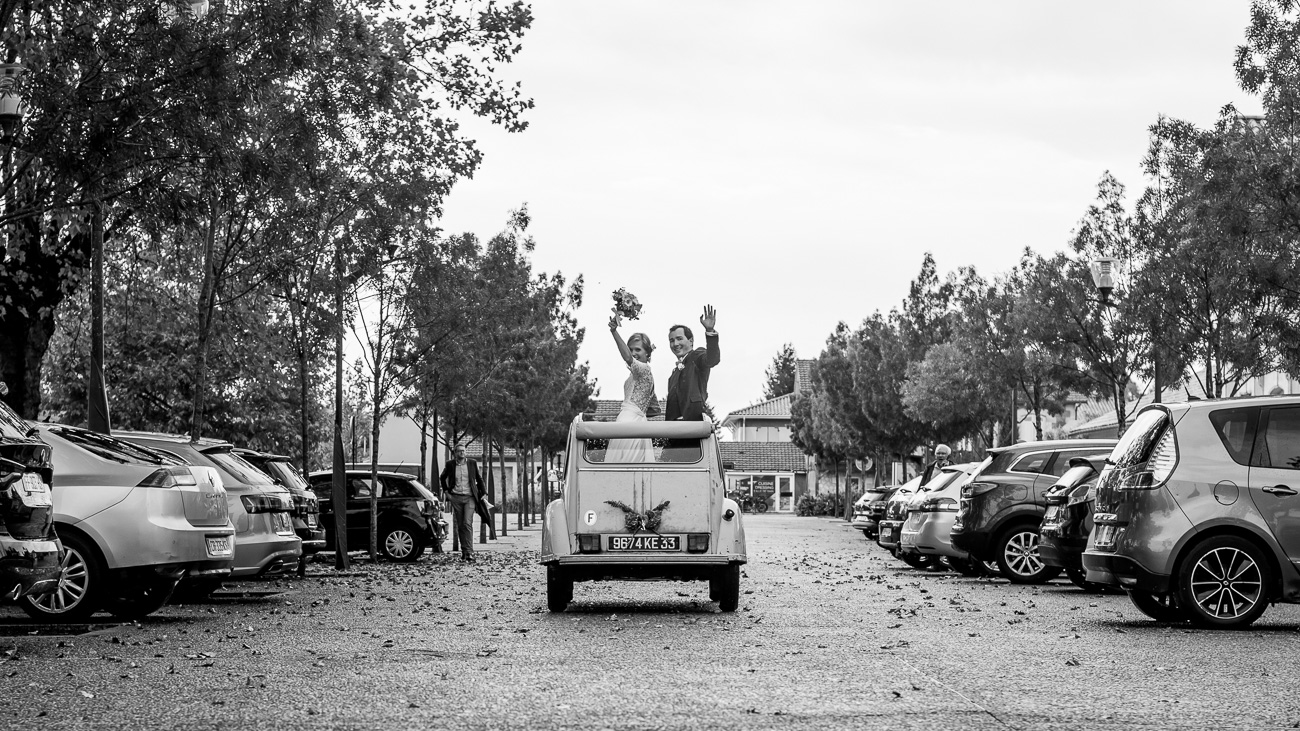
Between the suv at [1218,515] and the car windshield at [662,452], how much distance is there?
378 centimetres

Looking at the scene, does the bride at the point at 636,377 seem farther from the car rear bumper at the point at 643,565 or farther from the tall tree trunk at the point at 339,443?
the tall tree trunk at the point at 339,443

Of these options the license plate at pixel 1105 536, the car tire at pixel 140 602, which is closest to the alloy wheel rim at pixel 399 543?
the car tire at pixel 140 602

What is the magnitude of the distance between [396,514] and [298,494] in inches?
332

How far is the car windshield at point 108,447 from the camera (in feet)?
42.4

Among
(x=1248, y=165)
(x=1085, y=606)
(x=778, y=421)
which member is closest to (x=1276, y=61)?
(x=1248, y=165)

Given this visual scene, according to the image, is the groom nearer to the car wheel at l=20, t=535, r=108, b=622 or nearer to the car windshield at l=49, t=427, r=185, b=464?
the car windshield at l=49, t=427, r=185, b=464

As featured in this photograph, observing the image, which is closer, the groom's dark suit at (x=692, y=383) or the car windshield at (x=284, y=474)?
the groom's dark suit at (x=692, y=383)

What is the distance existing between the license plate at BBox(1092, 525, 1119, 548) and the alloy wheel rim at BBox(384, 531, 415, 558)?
16.1 m

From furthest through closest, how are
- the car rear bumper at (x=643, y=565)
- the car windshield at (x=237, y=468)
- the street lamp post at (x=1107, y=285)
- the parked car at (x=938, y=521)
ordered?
the street lamp post at (x=1107, y=285) < the parked car at (x=938, y=521) < the car windshield at (x=237, y=468) < the car rear bumper at (x=643, y=565)

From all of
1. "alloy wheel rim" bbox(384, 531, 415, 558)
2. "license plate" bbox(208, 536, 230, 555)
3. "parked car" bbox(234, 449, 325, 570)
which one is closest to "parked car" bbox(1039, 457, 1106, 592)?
"license plate" bbox(208, 536, 230, 555)

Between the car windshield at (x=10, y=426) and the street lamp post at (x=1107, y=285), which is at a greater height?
the street lamp post at (x=1107, y=285)

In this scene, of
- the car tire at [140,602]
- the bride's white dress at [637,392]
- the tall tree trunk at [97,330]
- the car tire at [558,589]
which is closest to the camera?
the car tire at [140,602]

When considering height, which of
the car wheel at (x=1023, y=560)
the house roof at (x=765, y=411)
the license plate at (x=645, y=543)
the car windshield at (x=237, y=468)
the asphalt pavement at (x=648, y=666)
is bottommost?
the asphalt pavement at (x=648, y=666)

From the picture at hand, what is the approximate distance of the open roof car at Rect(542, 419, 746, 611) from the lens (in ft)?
47.7
